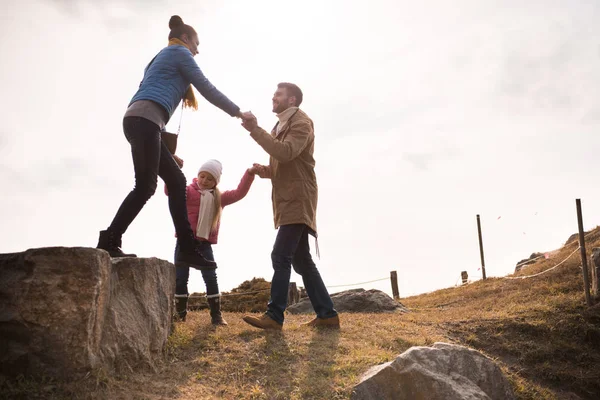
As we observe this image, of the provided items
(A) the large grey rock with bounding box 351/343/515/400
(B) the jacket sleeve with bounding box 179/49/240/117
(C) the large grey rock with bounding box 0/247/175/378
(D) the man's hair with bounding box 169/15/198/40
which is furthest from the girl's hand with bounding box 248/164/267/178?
(A) the large grey rock with bounding box 351/343/515/400

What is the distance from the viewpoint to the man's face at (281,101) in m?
6.48

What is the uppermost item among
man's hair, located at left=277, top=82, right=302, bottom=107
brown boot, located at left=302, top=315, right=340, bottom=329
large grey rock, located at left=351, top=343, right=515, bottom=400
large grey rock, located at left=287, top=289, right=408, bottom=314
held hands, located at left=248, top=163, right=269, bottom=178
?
man's hair, located at left=277, top=82, right=302, bottom=107

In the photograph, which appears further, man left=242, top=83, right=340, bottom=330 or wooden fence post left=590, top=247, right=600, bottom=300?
wooden fence post left=590, top=247, right=600, bottom=300

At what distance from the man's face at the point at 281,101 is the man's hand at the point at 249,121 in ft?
3.05

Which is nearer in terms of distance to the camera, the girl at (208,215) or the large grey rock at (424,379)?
the large grey rock at (424,379)

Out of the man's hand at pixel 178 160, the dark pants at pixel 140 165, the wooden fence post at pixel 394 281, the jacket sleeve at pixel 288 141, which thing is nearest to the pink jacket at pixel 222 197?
the jacket sleeve at pixel 288 141

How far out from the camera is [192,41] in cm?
562

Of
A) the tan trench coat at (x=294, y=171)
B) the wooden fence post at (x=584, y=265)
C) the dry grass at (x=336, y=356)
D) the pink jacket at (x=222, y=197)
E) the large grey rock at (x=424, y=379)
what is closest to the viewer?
the dry grass at (x=336, y=356)

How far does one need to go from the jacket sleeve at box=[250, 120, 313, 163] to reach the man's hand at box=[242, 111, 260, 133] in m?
0.05

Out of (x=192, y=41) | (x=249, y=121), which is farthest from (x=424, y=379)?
(x=192, y=41)

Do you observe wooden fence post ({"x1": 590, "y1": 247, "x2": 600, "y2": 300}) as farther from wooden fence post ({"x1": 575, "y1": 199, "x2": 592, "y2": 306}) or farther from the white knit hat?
the white knit hat

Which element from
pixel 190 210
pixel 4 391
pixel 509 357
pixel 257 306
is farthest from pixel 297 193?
pixel 257 306

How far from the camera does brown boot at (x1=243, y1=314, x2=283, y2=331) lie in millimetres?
5984

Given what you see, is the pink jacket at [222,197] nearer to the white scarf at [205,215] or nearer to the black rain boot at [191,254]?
the white scarf at [205,215]
